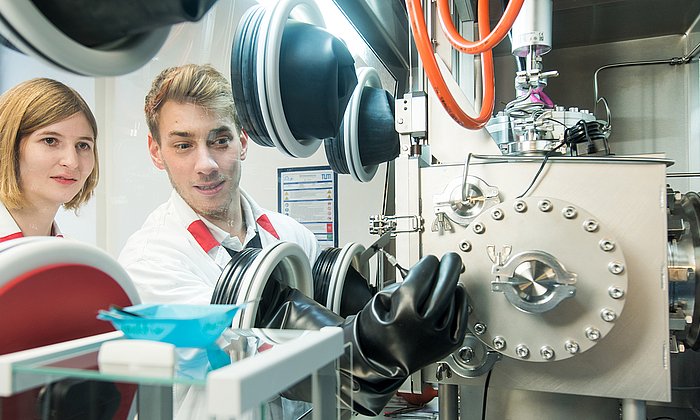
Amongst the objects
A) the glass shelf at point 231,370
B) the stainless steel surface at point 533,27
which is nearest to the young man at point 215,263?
the glass shelf at point 231,370

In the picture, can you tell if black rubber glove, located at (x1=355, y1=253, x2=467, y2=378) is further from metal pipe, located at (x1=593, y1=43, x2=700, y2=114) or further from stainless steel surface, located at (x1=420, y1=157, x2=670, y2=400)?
metal pipe, located at (x1=593, y1=43, x2=700, y2=114)

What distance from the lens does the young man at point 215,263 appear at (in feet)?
2.60

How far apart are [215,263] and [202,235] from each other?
65 millimetres

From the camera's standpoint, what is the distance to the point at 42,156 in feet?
1.99

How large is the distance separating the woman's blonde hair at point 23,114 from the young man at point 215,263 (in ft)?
0.48

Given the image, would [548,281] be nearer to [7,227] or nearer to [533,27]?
[533,27]

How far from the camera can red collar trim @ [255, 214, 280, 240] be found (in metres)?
1.13

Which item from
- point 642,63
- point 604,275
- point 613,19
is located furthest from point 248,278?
point 642,63

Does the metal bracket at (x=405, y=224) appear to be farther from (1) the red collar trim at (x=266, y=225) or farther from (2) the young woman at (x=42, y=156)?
(2) the young woman at (x=42, y=156)

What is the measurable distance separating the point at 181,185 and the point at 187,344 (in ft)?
1.34

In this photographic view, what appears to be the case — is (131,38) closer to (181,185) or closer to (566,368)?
(181,185)

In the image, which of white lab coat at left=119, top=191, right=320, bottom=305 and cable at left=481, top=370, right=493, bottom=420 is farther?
cable at left=481, top=370, right=493, bottom=420

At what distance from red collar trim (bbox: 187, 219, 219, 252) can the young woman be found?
10.1 inches

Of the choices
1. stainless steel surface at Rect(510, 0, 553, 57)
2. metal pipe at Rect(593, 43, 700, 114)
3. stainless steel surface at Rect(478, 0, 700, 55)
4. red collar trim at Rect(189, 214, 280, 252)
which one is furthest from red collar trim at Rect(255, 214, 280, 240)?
metal pipe at Rect(593, 43, 700, 114)
